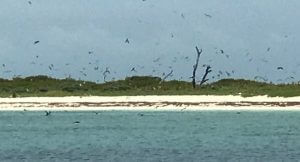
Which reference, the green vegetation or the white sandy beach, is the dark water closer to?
the white sandy beach

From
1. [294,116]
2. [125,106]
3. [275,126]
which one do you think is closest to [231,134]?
[275,126]

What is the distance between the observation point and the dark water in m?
34.9

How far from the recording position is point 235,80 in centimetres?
8938

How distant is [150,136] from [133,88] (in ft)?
120

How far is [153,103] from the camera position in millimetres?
67688

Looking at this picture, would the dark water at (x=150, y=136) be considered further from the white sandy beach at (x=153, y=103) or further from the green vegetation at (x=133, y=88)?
the green vegetation at (x=133, y=88)

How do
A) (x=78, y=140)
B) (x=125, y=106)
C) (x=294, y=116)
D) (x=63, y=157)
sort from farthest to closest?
1. (x=125, y=106)
2. (x=294, y=116)
3. (x=78, y=140)
4. (x=63, y=157)

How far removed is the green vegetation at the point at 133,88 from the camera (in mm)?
72875

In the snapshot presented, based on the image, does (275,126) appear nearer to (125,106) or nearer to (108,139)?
(108,139)

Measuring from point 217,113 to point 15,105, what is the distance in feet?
57.8

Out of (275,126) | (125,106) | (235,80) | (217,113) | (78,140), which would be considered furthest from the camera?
(235,80)

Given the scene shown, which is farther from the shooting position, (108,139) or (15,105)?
(15,105)

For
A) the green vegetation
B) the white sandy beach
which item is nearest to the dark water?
the white sandy beach

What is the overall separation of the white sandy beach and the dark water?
144 centimetres
